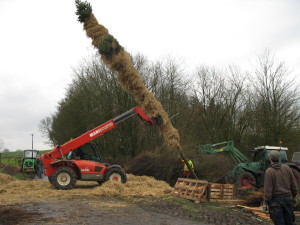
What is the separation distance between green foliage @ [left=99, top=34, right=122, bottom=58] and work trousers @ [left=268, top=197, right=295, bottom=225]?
862 cm

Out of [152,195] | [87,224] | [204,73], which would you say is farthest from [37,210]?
[204,73]

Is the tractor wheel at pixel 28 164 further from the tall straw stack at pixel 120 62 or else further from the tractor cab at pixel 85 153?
the tall straw stack at pixel 120 62

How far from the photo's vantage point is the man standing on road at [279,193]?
597cm

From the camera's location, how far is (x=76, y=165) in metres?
14.4

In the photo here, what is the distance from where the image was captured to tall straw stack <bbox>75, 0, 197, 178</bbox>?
12711 mm

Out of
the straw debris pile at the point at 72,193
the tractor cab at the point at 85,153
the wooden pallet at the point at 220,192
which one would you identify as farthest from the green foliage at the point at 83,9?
the wooden pallet at the point at 220,192

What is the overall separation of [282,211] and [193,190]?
591 centimetres

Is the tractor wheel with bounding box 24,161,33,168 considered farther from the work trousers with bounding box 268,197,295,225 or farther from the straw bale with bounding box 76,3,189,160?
the work trousers with bounding box 268,197,295,225

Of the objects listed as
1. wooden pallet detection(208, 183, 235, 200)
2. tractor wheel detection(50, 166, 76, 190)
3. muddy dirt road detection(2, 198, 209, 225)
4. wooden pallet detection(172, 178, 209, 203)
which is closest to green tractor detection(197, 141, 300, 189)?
wooden pallet detection(208, 183, 235, 200)

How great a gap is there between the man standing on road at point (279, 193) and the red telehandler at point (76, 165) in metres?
7.94

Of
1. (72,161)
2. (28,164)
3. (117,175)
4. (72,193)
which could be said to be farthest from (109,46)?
(28,164)

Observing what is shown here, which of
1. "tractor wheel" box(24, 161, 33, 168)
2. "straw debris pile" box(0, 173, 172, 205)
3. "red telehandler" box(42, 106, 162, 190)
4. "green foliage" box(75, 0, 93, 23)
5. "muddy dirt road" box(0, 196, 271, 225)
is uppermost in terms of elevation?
"green foliage" box(75, 0, 93, 23)

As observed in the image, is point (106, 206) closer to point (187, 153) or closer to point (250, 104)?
point (187, 153)

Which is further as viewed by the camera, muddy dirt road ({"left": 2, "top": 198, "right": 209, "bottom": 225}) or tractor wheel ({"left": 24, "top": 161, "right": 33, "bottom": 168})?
tractor wheel ({"left": 24, "top": 161, "right": 33, "bottom": 168})
